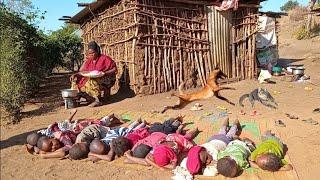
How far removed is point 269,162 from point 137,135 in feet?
6.88

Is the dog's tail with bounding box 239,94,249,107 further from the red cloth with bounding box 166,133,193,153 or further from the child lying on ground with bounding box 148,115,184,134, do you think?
the red cloth with bounding box 166,133,193,153

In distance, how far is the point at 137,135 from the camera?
19.9 ft

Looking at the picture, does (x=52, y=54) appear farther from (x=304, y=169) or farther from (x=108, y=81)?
(x=304, y=169)

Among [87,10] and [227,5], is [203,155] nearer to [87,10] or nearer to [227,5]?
[227,5]

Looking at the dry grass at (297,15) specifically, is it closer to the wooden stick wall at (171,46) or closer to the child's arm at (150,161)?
the wooden stick wall at (171,46)

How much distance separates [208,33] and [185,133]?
535 centimetres

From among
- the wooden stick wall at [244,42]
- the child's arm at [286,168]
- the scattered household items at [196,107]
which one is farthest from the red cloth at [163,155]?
the wooden stick wall at [244,42]

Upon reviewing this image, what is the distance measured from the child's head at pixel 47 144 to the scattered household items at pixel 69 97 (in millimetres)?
3216

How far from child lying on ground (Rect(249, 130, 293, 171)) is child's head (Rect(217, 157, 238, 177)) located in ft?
1.25

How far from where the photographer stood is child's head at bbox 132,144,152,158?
5.42m

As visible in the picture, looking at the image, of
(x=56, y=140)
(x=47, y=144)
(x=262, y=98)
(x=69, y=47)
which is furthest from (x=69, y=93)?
(x=69, y=47)

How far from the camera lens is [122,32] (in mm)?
10453

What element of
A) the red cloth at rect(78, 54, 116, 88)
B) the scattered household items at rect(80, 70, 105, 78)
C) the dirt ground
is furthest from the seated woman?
the dirt ground

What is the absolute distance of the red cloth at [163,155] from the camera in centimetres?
514
